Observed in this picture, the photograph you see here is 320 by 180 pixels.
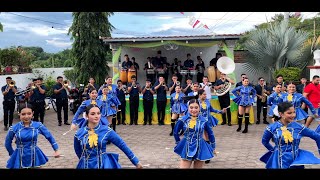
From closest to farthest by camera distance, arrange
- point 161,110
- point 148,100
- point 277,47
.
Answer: point 148,100 → point 161,110 → point 277,47

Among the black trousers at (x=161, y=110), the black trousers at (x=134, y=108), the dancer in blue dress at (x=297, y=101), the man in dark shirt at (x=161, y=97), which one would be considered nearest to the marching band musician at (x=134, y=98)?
the black trousers at (x=134, y=108)

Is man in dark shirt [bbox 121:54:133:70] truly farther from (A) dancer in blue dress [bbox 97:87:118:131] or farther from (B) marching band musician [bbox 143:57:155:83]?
(A) dancer in blue dress [bbox 97:87:118:131]

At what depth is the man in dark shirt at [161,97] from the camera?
1286cm

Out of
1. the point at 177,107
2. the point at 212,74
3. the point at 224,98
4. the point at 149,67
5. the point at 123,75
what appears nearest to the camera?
the point at 177,107

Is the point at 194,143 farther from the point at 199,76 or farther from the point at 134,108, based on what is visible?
the point at 199,76

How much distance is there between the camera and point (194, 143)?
19.7ft

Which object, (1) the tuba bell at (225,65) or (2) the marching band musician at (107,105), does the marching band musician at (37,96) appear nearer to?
(2) the marching band musician at (107,105)

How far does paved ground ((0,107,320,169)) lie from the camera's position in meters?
7.94

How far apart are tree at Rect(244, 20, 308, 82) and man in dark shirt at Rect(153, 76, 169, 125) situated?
18.2ft

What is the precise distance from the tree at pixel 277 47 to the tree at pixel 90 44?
7.41m

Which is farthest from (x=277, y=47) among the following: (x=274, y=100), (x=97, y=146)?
(x=97, y=146)

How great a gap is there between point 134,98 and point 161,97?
0.95m
